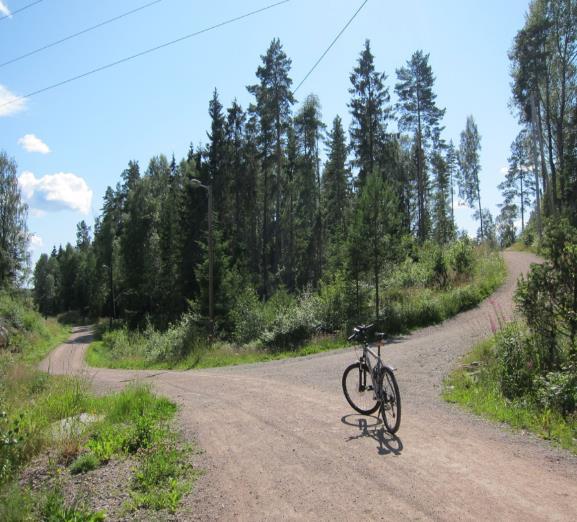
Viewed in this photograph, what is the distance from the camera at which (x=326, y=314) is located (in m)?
19.1

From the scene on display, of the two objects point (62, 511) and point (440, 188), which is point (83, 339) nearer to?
point (440, 188)

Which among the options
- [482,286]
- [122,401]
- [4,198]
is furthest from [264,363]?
[4,198]

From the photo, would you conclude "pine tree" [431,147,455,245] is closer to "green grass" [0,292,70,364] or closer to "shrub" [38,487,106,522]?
"green grass" [0,292,70,364]

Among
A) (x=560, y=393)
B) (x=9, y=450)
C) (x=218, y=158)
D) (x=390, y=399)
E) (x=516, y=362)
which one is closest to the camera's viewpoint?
(x=390, y=399)

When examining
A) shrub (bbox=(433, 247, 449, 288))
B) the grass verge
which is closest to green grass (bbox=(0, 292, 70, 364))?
the grass verge

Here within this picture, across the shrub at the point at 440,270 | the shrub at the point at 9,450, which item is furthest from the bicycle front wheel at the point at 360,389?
the shrub at the point at 440,270

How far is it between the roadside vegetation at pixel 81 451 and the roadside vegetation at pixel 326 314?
8875mm

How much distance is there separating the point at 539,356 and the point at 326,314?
11.2 m

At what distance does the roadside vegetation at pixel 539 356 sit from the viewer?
23.1ft

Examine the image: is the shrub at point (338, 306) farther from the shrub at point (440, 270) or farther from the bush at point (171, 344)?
the bush at point (171, 344)

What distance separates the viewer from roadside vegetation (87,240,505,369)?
17734 millimetres

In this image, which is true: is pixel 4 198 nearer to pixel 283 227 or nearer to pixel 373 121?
pixel 283 227

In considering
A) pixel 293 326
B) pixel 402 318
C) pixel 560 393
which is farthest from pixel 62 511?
pixel 402 318

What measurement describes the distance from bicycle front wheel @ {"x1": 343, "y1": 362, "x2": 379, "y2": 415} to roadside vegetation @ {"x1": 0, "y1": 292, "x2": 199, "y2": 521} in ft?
8.63
